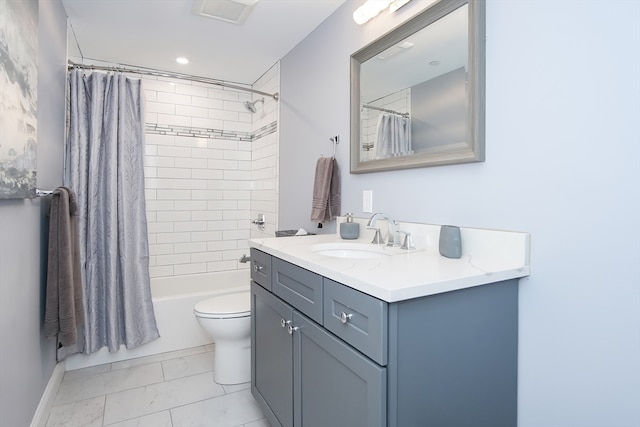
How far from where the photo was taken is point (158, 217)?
3217 mm

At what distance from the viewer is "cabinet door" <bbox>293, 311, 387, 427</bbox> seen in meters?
0.90

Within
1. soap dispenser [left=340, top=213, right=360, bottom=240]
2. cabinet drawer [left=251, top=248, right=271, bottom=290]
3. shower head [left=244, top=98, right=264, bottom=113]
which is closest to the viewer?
cabinet drawer [left=251, top=248, right=271, bottom=290]

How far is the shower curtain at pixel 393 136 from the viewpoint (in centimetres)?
158

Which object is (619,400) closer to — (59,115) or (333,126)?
(333,126)

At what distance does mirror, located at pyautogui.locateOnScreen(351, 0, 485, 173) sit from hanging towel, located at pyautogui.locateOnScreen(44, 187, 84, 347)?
1547mm

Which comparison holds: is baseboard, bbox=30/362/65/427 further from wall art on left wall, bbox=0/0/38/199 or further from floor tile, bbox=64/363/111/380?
wall art on left wall, bbox=0/0/38/199

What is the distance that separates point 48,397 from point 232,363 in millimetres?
961

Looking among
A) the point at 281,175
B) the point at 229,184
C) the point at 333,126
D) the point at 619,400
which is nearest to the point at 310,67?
the point at 333,126

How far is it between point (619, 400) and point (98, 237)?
2717 millimetres

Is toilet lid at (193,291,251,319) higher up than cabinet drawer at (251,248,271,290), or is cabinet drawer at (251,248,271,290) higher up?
cabinet drawer at (251,248,271,290)

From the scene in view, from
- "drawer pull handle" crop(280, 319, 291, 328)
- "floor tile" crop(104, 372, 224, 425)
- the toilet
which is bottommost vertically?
"floor tile" crop(104, 372, 224, 425)

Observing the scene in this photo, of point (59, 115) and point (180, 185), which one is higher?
point (59, 115)

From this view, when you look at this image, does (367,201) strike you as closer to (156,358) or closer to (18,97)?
(18,97)

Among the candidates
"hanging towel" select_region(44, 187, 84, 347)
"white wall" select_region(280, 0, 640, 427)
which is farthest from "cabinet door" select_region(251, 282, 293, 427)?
"hanging towel" select_region(44, 187, 84, 347)
